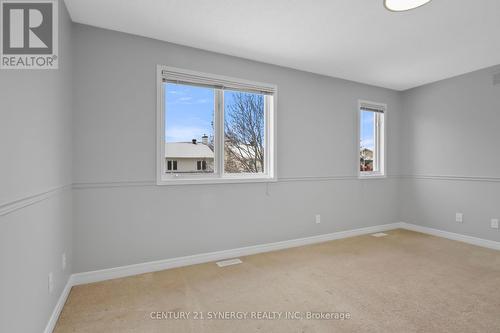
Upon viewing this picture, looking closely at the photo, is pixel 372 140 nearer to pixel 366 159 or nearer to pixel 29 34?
pixel 366 159

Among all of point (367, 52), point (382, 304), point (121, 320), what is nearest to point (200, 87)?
point (367, 52)

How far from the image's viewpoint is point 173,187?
3.01m

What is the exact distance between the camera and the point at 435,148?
14.6 ft

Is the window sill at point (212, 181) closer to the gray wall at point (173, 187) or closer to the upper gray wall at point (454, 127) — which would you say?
the gray wall at point (173, 187)

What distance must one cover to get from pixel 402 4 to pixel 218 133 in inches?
86.0

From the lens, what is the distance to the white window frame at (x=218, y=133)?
2.94 metres

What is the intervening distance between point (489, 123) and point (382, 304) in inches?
127

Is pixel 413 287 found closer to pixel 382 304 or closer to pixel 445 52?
pixel 382 304

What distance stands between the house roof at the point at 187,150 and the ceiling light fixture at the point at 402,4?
7.44ft

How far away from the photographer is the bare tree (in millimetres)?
3486

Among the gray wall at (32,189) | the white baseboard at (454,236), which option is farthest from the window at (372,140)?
the gray wall at (32,189)

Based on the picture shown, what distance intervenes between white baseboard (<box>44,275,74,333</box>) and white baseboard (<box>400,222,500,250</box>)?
16.5 ft

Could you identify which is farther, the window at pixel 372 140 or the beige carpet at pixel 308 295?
the window at pixel 372 140

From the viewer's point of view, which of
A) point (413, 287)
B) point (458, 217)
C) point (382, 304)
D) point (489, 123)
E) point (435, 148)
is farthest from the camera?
point (435, 148)
